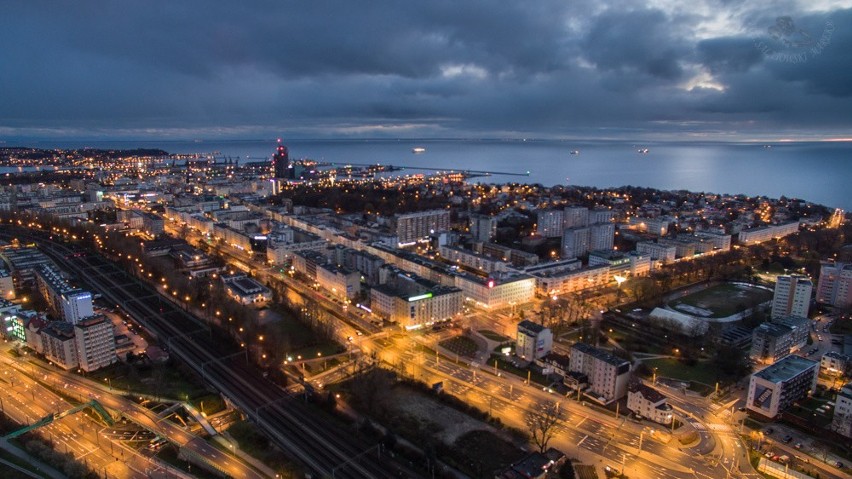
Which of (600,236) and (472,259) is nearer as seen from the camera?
(472,259)

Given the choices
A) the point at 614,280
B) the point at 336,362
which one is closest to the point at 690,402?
the point at 336,362

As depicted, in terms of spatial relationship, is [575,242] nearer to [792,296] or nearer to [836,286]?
[792,296]

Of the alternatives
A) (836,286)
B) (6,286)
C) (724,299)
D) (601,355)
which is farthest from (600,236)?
(6,286)

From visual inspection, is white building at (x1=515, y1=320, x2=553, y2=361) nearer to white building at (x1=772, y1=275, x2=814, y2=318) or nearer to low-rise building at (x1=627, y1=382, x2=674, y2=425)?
low-rise building at (x1=627, y1=382, x2=674, y2=425)

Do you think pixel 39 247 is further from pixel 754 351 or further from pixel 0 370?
pixel 754 351

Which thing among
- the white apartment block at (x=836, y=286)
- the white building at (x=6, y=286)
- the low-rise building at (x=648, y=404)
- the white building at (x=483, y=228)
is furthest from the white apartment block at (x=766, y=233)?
the white building at (x=6, y=286)

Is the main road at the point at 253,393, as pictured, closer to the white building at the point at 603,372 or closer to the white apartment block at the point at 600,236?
the white building at the point at 603,372
